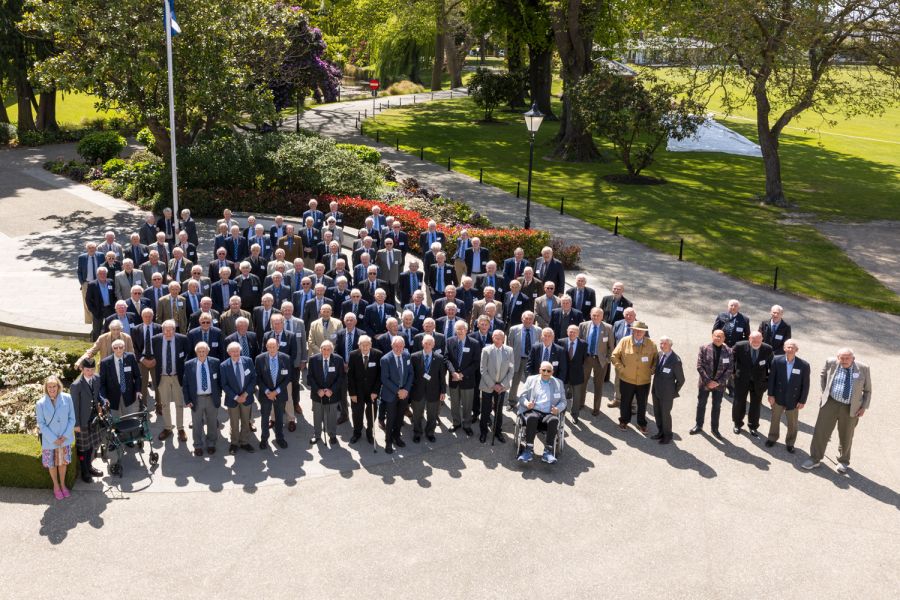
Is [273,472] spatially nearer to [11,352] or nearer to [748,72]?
[11,352]

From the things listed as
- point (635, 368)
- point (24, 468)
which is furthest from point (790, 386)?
point (24, 468)

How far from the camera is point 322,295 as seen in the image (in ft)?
46.0

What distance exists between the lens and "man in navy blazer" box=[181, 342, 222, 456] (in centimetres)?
1153

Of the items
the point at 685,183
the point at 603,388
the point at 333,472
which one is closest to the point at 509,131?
the point at 685,183

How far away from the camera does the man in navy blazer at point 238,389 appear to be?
456 inches

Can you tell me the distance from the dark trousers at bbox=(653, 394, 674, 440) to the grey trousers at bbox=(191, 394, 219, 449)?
6436 millimetres

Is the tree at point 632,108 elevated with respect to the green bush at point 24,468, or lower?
elevated

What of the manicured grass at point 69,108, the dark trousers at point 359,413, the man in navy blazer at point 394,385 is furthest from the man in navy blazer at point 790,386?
the manicured grass at point 69,108

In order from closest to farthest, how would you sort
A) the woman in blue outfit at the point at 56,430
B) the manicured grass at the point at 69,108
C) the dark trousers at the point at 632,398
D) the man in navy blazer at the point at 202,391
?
the woman in blue outfit at the point at 56,430, the man in navy blazer at the point at 202,391, the dark trousers at the point at 632,398, the manicured grass at the point at 69,108

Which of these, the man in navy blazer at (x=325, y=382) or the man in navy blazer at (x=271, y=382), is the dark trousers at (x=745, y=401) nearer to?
the man in navy blazer at (x=325, y=382)

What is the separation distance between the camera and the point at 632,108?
33.0 metres

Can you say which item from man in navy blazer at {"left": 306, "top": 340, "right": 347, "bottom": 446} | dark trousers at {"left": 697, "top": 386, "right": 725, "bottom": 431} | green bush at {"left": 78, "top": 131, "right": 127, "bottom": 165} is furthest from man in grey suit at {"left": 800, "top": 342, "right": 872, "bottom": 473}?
green bush at {"left": 78, "top": 131, "right": 127, "bottom": 165}

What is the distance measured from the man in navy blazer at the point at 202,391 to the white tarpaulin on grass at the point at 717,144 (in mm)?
36620

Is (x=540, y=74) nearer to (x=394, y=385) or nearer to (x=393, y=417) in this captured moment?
(x=394, y=385)
